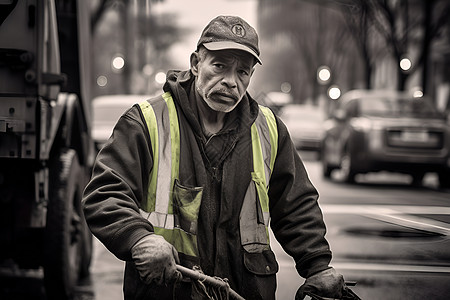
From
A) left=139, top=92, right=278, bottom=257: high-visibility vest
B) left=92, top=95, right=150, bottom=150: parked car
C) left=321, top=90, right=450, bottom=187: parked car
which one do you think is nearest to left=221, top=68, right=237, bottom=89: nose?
left=139, top=92, right=278, bottom=257: high-visibility vest

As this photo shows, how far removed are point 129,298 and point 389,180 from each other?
1494 cm

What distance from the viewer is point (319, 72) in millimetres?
42219

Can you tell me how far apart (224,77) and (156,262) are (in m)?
0.80

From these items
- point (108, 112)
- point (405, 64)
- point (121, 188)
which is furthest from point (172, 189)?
point (405, 64)

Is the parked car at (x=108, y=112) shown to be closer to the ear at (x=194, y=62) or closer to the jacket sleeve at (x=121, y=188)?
the ear at (x=194, y=62)

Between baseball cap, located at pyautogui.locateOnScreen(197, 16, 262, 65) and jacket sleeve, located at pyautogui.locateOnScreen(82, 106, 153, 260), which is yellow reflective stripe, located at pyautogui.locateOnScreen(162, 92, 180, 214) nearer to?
jacket sleeve, located at pyautogui.locateOnScreen(82, 106, 153, 260)

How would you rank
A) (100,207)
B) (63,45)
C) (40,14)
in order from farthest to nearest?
(63,45), (40,14), (100,207)

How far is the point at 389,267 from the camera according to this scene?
559 cm

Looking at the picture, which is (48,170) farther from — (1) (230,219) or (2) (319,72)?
(2) (319,72)

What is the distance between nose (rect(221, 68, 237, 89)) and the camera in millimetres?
3059

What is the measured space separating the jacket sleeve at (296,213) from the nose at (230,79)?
1.15 ft

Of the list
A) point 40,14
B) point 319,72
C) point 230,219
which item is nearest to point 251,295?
point 230,219

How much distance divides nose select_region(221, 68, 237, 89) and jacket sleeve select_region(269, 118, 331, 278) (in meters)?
0.35

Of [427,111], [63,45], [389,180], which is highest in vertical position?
[63,45]
